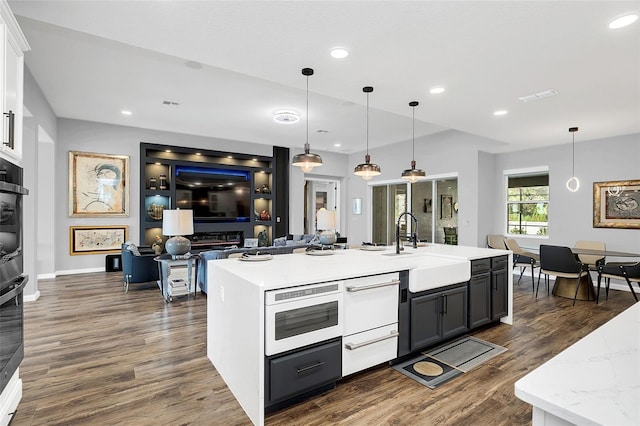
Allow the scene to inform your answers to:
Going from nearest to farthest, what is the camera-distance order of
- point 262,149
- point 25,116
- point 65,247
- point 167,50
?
point 167,50 < point 25,116 < point 65,247 < point 262,149

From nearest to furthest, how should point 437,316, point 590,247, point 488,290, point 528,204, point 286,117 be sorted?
point 437,316, point 488,290, point 590,247, point 286,117, point 528,204

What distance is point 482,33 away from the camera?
268cm

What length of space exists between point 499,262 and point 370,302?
211 cm

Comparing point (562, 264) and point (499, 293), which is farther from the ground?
point (562, 264)

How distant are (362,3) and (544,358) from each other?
338cm

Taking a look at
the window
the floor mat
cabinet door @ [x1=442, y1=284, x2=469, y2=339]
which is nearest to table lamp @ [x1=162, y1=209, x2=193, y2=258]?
the floor mat

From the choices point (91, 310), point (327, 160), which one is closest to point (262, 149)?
point (327, 160)

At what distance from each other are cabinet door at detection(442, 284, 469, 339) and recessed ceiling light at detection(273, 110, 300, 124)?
165 inches

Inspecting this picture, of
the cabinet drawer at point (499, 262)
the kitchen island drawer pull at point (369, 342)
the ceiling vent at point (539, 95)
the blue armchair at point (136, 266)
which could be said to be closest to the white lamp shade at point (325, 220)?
the kitchen island drawer pull at point (369, 342)

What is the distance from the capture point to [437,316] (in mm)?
3082

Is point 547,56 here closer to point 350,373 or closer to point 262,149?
point 350,373

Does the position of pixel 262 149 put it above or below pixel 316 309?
above

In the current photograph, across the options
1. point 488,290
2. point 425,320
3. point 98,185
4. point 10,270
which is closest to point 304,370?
point 425,320

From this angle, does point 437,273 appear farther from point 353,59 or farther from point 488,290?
point 353,59
